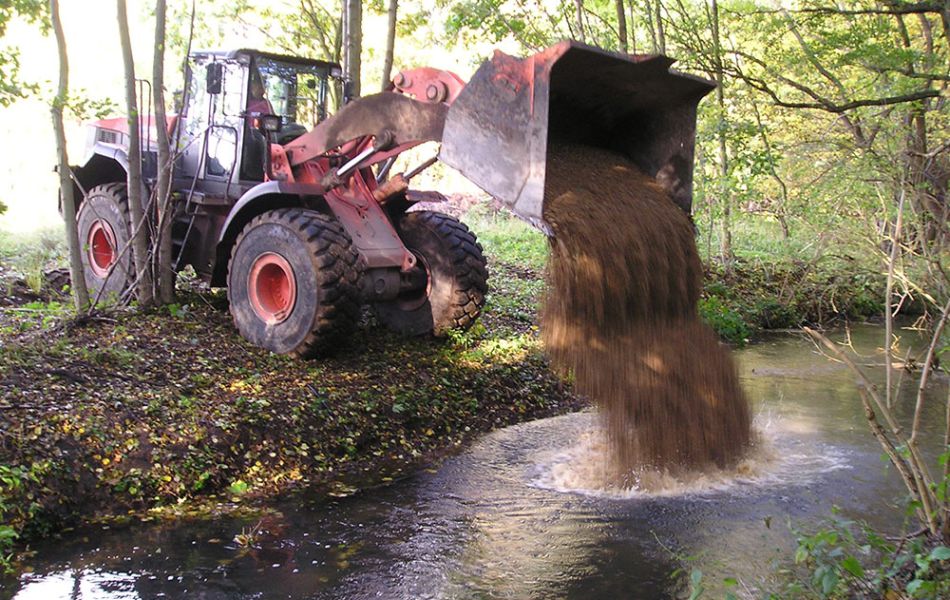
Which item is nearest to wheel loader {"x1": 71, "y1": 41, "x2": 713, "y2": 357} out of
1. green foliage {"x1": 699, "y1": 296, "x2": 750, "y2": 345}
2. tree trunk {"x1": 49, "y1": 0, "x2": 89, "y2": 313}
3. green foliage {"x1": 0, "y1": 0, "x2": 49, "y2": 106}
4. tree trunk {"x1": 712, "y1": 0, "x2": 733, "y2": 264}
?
tree trunk {"x1": 49, "y1": 0, "x2": 89, "y2": 313}

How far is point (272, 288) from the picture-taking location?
771 centimetres

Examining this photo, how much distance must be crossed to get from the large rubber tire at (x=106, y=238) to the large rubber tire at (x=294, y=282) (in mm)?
1429

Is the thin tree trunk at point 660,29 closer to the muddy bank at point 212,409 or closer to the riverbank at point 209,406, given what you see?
the riverbank at point 209,406

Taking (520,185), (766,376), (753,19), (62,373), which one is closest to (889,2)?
(753,19)

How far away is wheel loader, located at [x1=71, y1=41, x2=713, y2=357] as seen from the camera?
5.60 metres

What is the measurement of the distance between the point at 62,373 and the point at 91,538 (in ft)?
5.63

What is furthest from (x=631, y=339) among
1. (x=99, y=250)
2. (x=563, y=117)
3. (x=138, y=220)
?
(x=99, y=250)

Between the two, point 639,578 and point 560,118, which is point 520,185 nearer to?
point 560,118

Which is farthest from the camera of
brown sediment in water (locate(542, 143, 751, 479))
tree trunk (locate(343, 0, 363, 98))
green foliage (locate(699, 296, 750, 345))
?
green foliage (locate(699, 296, 750, 345))

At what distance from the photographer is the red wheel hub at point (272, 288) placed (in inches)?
287

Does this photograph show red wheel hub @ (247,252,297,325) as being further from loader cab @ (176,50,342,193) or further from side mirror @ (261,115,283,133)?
side mirror @ (261,115,283,133)

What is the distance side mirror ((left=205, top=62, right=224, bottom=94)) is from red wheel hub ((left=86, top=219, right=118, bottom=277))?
2495 mm

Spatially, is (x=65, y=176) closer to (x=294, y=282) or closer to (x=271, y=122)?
(x=271, y=122)

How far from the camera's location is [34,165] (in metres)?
19.6
